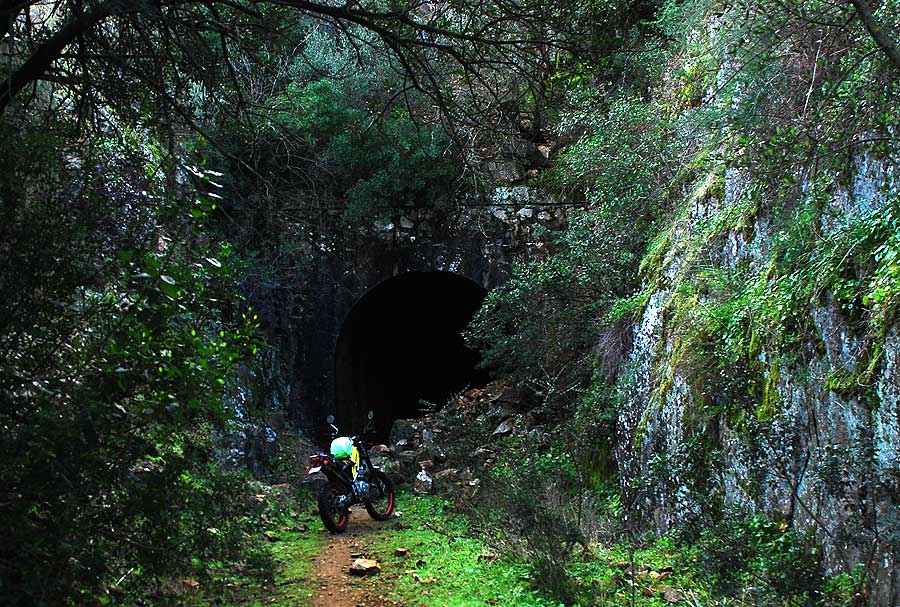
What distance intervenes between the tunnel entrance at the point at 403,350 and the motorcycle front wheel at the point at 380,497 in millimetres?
3459

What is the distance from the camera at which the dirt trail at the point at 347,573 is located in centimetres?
546

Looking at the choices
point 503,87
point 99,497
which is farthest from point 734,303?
point 503,87

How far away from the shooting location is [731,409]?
5.27 m

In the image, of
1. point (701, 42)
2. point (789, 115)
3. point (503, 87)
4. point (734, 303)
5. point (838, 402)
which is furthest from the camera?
point (503, 87)

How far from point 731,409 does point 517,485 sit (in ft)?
6.19

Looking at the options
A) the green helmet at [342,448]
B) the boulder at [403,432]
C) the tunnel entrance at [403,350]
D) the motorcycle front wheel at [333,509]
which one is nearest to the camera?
the motorcycle front wheel at [333,509]

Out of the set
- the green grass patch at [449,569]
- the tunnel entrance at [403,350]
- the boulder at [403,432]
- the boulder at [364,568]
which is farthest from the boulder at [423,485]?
the boulder at [364,568]

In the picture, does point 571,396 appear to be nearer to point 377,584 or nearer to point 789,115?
point 377,584

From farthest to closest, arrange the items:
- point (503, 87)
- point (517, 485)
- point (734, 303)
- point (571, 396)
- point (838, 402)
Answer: point (503, 87) < point (571, 396) < point (517, 485) < point (734, 303) < point (838, 402)

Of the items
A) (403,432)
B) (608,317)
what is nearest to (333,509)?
(608,317)

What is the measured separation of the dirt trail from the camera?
5.46m

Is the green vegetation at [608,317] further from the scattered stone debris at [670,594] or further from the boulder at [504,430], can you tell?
the boulder at [504,430]

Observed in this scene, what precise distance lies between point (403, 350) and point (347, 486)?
8.66 meters

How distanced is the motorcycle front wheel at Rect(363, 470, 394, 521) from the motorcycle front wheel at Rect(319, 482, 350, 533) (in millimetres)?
421
